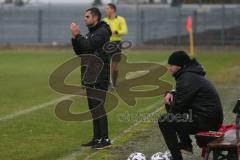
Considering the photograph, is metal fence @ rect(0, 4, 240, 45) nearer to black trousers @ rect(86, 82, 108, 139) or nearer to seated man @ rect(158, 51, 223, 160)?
black trousers @ rect(86, 82, 108, 139)

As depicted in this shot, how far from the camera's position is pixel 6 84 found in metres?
18.5

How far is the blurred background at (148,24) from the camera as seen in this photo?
122 ft

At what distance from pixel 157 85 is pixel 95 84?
344 inches

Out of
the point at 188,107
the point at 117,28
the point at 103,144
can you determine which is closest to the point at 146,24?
the point at 117,28

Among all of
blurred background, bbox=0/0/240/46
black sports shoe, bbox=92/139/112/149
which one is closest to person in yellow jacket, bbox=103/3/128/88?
black sports shoe, bbox=92/139/112/149

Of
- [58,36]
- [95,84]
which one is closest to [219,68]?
[95,84]

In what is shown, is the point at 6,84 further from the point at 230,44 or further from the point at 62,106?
the point at 230,44

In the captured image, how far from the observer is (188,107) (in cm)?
844

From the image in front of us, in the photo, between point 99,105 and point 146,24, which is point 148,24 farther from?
point 99,105

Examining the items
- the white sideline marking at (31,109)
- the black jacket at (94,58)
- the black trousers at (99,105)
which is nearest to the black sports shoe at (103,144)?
the black trousers at (99,105)

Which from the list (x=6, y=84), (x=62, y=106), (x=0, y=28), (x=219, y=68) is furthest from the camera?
(x=0, y=28)

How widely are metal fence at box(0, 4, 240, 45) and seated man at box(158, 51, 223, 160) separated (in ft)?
92.2

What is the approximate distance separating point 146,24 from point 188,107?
102 feet

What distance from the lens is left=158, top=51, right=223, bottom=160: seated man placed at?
329 inches
